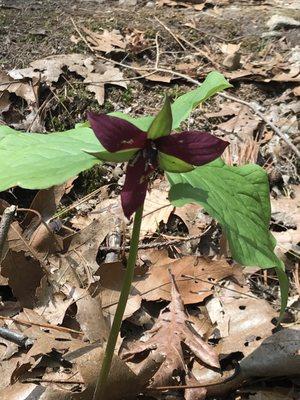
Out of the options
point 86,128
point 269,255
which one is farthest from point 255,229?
point 86,128

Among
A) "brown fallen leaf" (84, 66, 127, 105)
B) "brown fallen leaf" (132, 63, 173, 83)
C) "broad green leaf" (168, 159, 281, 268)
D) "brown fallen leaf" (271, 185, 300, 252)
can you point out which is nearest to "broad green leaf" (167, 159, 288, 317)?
"broad green leaf" (168, 159, 281, 268)

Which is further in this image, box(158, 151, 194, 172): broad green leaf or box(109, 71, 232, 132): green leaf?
box(109, 71, 232, 132): green leaf

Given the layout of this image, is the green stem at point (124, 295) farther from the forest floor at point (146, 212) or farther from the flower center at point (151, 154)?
the forest floor at point (146, 212)

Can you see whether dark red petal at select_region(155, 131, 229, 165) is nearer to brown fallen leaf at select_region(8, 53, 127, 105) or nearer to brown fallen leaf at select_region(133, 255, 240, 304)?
brown fallen leaf at select_region(133, 255, 240, 304)

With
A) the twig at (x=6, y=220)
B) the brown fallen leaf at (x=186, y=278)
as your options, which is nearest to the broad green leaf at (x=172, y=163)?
the twig at (x=6, y=220)

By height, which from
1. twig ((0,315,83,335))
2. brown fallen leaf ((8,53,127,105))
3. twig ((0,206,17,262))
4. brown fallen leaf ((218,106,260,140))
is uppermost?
brown fallen leaf ((8,53,127,105))

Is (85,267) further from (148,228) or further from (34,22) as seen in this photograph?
(34,22)

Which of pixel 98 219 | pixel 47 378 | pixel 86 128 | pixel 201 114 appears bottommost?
pixel 47 378
